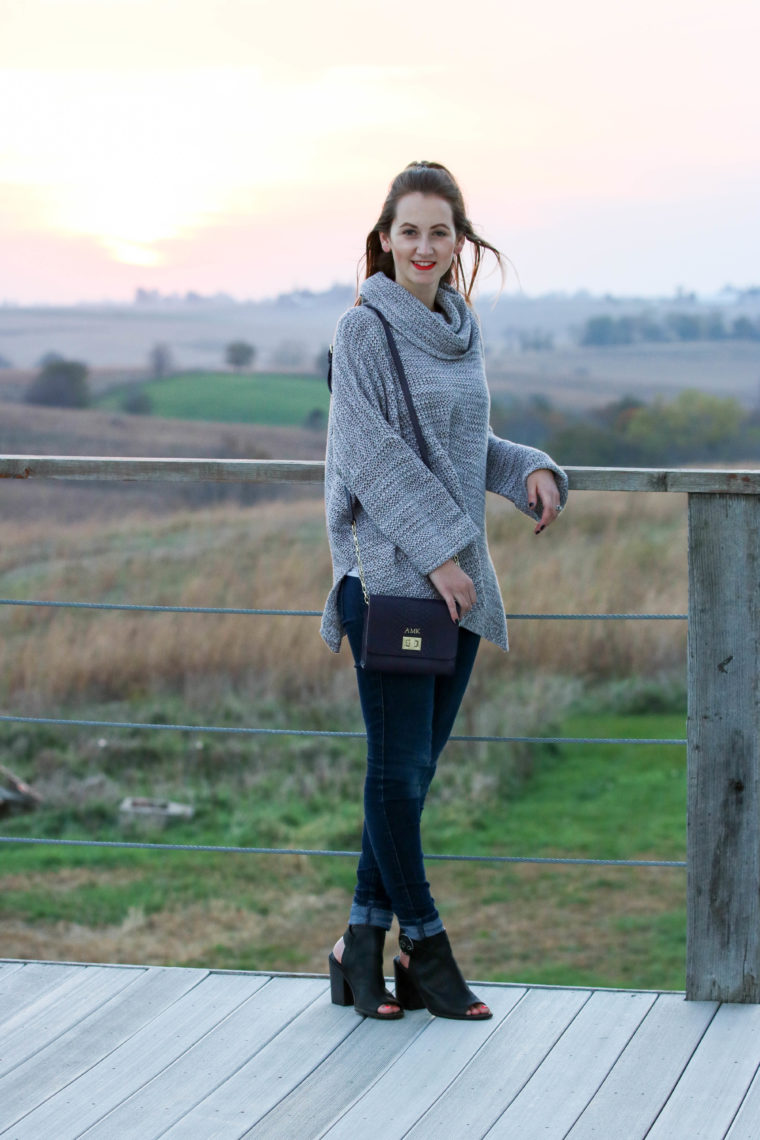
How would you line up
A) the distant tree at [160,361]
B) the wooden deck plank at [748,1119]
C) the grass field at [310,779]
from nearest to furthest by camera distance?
the wooden deck plank at [748,1119] → the grass field at [310,779] → the distant tree at [160,361]

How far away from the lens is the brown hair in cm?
190

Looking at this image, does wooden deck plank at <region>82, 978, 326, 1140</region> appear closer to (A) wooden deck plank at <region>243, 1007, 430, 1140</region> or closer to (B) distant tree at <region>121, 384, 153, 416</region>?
(A) wooden deck plank at <region>243, 1007, 430, 1140</region>

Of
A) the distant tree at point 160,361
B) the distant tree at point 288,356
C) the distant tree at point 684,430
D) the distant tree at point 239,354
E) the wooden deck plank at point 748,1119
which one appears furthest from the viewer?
the distant tree at point 239,354

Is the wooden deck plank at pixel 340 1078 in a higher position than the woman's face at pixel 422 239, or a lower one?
lower

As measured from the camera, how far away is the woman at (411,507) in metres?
1.85

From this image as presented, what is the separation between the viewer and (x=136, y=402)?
35.8 metres

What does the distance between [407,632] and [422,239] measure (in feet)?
1.99

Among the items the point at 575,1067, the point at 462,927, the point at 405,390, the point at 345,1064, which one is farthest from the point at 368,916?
the point at 462,927

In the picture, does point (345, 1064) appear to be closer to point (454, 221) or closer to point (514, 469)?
point (514, 469)

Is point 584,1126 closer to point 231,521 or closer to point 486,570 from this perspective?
point 486,570

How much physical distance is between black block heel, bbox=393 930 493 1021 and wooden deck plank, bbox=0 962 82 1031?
2.04 ft

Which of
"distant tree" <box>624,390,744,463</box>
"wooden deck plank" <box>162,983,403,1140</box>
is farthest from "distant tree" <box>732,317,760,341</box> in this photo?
"wooden deck plank" <box>162,983,403,1140</box>

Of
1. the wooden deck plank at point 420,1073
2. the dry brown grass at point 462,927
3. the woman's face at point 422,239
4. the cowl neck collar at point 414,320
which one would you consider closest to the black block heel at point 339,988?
the wooden deck plank at point 420,1073

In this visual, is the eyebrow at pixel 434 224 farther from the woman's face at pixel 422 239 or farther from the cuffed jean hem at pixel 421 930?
the cuffed jean hem at pixel 421 930
